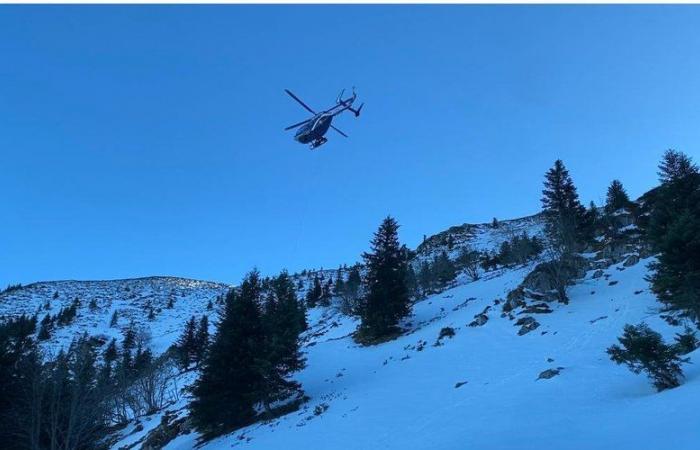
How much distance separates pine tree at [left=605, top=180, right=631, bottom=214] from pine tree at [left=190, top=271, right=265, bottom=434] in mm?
62613

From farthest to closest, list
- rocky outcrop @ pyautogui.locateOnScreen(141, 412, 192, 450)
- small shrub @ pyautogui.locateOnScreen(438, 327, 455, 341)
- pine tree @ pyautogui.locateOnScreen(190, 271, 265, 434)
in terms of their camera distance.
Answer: small shrub @ pyautogui.locateOnScreen(438, 327, 455, 341) < rocky outcrop @ pyautogui.locateOnScreen(141, 412, 192, 450) < pine tree @ pyautogui.locateOnScreen(190, 271, 265, 434)

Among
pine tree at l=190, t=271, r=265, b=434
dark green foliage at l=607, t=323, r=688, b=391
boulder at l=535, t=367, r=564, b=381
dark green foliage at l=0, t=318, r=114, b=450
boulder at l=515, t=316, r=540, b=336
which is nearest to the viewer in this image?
dark green foliage at l=607, t=323, r=688, b=391

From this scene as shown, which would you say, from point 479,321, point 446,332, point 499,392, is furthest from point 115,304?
point 499,392

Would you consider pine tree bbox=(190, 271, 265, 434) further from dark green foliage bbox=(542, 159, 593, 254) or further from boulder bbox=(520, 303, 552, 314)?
dark green foliage bbox=(542, 159, 593, 254)

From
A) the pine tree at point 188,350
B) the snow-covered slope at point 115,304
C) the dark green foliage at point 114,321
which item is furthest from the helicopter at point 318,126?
the dark green foliage at point 114,321

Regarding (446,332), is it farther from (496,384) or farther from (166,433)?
(166,433)

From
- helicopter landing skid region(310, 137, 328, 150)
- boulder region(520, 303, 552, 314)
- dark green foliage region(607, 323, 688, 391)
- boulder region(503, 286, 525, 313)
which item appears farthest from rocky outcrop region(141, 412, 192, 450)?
dark green foliage region(607, 323, 688, 391)

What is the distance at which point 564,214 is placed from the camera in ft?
159

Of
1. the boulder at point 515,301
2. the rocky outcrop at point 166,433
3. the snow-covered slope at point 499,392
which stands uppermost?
the boulder at point 515,301

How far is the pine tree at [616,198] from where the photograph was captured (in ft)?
228

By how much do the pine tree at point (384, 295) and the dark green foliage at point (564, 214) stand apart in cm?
1625

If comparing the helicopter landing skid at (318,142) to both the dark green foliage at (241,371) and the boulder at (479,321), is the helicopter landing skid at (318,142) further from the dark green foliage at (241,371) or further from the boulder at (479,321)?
the boulder at (479,321)

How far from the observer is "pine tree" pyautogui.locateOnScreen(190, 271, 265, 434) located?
2623 cm

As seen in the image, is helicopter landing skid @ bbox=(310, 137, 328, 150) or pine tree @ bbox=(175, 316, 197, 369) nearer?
helicopter landing skid @ bbox=(310, 137, 328, 150)
